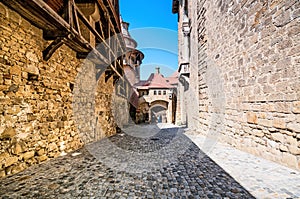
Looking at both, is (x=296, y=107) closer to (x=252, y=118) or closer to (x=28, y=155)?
(x=252, y=118)

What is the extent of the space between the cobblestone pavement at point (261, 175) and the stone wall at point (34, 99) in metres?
3.62

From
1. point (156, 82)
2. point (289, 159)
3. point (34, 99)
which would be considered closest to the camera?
point (289, 159)

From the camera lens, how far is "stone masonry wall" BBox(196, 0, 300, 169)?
284 centimetres

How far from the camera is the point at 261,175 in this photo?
102 inches

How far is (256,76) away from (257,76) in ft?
0.10

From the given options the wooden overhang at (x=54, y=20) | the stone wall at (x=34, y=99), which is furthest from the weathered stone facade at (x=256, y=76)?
the stone wall at (x=34, y=99)

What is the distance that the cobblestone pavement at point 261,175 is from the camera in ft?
6.83

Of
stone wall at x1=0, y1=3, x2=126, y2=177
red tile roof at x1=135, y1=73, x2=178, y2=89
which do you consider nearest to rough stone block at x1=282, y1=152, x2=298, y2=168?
stone wall at x1=0, y1=3, x2=126, y2=177

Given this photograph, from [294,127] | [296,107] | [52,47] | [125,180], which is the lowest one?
[125,180]

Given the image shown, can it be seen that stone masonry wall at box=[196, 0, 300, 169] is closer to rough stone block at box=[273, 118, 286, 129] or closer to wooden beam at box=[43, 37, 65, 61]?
rough stone block at box=[273, 118, 286, 129]

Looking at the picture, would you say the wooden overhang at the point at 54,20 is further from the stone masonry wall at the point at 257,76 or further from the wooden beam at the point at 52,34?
the stone masonry wall at the point at 257,76

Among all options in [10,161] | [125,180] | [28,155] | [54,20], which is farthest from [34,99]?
[125,180]

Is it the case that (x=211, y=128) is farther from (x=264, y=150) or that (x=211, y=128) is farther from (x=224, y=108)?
(x=264, y=150)

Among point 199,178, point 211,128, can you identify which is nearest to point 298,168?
point 199,178
